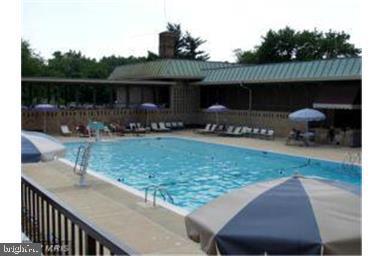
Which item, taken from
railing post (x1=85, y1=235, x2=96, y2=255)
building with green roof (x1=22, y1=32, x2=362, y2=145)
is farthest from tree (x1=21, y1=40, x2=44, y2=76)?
railing post (x1=85, y1=235, x2=96, y2=255)

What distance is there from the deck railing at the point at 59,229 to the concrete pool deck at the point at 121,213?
98 centimetres

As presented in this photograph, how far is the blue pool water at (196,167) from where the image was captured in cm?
1239

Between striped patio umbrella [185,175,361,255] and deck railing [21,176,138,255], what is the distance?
848 mm

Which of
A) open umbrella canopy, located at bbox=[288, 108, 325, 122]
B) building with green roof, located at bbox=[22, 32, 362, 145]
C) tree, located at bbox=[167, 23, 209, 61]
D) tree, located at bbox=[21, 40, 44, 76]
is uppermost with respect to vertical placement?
tree, located at bbox=[167, 23, 209, 61]

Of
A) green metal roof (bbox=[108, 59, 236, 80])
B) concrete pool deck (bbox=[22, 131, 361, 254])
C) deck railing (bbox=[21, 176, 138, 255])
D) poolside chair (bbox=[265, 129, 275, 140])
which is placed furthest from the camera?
green metal roof (bbox=[108, 59, 236, 80])

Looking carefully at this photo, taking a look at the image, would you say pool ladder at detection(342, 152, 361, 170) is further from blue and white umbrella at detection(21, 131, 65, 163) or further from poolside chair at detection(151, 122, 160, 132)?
poolside chair at detection(151, 122, 160, 132)

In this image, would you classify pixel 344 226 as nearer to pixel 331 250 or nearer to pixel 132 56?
pixel 331 250

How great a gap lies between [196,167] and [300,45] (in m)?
30.9

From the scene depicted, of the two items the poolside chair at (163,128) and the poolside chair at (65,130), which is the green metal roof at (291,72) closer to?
the poolside chair at (163,128)

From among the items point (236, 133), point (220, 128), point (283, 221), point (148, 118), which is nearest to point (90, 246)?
point (283, 221)

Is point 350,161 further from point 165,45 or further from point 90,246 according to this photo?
point 165,45

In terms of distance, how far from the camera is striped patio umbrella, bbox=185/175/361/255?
9.65 ft

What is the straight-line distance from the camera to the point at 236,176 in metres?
14.0

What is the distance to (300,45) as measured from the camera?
42875 millimetres
